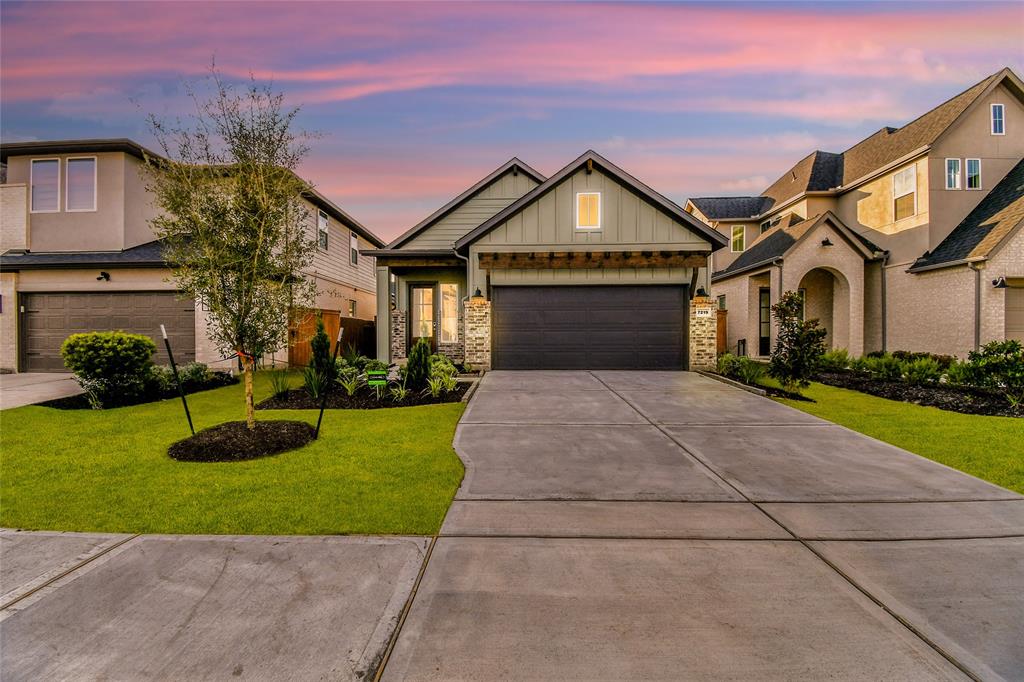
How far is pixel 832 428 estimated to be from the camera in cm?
723

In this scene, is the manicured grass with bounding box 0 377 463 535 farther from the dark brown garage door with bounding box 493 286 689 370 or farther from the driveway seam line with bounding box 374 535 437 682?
the dark brown garage door with bounding box 493 286 689 370

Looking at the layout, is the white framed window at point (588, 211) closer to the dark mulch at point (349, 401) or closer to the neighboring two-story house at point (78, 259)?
the dark mulch at point (349, 401)

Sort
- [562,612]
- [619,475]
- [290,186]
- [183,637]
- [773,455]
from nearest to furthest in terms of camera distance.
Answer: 1. [183,637]
2. [562,612]
3. [619,475]
4. [773,455]
5. [290,186]

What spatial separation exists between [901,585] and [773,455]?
2964mm

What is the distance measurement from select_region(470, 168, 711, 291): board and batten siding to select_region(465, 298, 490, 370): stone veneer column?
3.14 ft

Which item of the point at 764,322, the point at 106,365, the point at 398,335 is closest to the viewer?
the point at 106,365

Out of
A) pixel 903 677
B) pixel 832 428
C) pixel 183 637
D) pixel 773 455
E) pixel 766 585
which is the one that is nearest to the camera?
pixel 903 677

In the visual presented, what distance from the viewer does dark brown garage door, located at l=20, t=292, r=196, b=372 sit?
14219mm

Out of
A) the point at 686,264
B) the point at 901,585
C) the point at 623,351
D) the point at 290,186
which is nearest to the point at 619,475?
the point at 901,585

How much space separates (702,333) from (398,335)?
10221mm

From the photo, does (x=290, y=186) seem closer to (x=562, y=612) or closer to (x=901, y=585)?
(x=562, y=612)

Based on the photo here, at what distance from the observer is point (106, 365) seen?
30.4 feet

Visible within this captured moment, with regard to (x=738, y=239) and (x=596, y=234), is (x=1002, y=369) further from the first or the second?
(x=738, y=239)

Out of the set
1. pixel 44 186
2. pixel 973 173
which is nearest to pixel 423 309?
pixel 44 186
